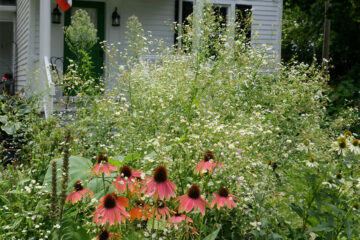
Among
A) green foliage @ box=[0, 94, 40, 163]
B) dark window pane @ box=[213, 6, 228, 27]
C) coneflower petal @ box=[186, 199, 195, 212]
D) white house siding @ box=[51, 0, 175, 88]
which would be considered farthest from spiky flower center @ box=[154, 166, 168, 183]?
white house siding @ box=[51, 0, 175, 88]

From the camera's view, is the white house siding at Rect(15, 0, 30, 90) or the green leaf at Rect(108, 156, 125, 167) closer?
the green leaf at Rect(108, 156, 125, 167)

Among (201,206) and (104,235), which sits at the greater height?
(201,206)

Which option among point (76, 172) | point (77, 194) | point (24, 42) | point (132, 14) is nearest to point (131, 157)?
point (76, 172)

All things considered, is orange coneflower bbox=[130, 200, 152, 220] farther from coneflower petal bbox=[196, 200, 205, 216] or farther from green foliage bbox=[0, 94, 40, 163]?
green foliage bbox=[0, 94, 40, 163]

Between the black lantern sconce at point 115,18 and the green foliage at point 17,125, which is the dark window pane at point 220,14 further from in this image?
the black lantern sconce at point 115,18

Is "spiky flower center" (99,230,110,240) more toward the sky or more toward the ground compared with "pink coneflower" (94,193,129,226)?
more toward the ground

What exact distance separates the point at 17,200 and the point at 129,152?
2.70 ft

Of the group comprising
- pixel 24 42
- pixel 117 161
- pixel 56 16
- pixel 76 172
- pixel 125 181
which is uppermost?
pixel 56 16

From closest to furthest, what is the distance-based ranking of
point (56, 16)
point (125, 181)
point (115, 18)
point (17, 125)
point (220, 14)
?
point (125, 181) → point (17, 125) → point (56, 16) → point (115, 18) → point (220, 14)

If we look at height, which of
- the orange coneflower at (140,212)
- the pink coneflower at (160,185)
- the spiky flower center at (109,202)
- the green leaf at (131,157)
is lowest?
the orange coneflower at (140,212)

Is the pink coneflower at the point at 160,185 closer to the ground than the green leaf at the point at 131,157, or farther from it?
farther from it

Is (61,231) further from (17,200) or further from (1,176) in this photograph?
(1,176)

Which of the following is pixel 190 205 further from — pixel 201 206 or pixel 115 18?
pixel 115 18

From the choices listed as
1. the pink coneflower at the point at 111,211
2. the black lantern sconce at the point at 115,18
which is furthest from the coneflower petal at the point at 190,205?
the black lantern sconce at the point at 115,18
